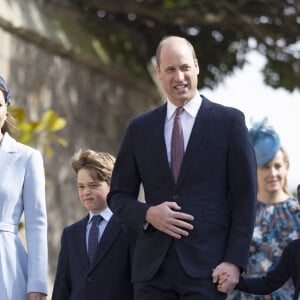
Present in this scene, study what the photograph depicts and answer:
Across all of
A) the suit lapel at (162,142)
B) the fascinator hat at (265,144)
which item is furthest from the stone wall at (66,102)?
the suit lapel at (162,142)

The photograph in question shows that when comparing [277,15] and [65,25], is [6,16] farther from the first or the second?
[277,15]

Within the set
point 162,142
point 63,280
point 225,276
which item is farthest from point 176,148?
point 63,280

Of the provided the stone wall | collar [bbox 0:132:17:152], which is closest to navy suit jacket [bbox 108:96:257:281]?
collar [bbox 0:132:17:152]

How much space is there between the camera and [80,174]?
5.96 meters

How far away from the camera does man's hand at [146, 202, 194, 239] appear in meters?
4.84

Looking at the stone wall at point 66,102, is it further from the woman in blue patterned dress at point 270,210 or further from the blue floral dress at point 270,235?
the blue floral dress at point 270,235

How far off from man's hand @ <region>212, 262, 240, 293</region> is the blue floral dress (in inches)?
66.2

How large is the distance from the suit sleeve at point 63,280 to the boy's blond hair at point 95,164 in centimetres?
39

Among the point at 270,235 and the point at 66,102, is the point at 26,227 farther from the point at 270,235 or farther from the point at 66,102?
the point at 66,102

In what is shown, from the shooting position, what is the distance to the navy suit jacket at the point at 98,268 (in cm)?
573

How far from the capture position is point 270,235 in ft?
21.8

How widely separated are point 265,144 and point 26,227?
2020 mm

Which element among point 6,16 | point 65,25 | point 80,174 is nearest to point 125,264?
point 80,174

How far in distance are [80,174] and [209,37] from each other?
6.87 meters
